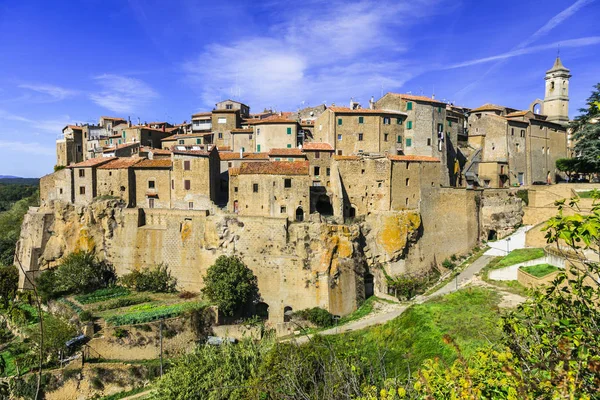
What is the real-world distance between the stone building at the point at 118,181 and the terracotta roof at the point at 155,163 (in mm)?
552

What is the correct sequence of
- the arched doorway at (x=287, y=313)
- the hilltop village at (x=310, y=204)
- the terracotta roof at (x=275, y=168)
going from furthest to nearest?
the terracotta roof at (x=275, y=168)
the hilltop village at (x=310, y=204)
the arched doorway at (x=287, y=313)

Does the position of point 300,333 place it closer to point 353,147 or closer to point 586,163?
point 353,147

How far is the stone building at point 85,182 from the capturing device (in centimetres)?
3569

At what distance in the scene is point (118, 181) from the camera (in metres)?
35.2

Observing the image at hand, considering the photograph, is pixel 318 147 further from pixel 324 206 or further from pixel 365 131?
pixel 324 206

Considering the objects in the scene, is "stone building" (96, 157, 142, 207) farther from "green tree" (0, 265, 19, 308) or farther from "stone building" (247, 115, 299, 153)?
"stone building" (247, 115, 299, 153)

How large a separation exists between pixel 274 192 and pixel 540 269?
1873cm

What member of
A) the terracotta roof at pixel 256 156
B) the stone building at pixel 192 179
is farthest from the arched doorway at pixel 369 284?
the terracotta roof at pixel 256 156

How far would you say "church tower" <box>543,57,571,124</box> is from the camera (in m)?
49.9

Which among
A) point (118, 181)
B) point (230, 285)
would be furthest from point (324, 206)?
point (118, 181)

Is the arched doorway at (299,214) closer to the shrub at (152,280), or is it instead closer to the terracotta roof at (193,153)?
the terracotta roof at (193,153)

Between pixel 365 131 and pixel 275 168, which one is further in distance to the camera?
pixel 365 131

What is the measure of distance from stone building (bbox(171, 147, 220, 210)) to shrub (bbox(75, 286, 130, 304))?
8.27 meters

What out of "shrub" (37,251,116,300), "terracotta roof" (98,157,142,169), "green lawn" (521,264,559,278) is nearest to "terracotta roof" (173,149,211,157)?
"terracotta roof" (98,157,142,169)
